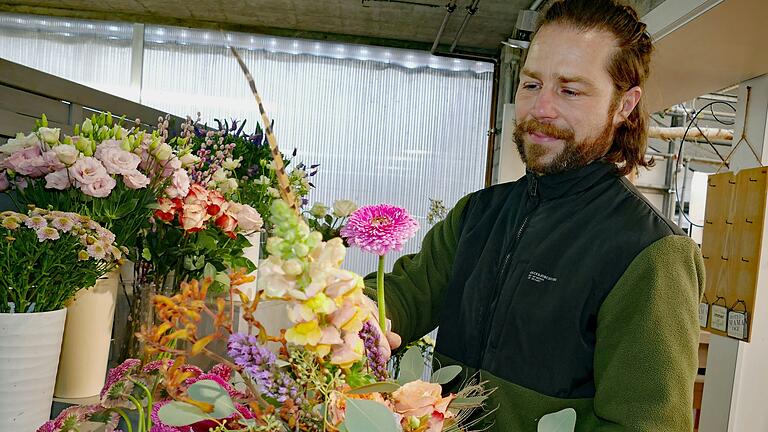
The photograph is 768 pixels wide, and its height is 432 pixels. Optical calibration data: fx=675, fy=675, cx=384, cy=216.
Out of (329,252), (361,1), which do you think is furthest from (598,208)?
(361,1)

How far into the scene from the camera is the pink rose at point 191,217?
1.17m

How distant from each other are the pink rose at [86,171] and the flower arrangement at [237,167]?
1.15ft

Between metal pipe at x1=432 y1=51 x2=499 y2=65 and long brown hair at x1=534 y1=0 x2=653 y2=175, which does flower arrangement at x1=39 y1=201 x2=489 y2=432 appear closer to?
long brown hair at x1=534 y1=0 x2=653 y2=175

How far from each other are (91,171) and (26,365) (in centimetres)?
30

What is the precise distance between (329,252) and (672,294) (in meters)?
0.81

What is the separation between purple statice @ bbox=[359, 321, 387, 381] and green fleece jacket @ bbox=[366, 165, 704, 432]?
0.53 metres

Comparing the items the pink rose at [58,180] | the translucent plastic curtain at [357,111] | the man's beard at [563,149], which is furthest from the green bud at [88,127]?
the translucent plastic curtain at [357,111]

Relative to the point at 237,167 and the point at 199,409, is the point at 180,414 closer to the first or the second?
the point at 199,409

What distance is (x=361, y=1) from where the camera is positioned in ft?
18.9

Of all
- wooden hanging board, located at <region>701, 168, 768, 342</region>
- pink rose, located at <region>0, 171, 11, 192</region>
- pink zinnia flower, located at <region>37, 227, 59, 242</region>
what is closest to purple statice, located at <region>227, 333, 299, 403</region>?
pink zinnia flower, located at <region>37, 227, 59, 242</region>

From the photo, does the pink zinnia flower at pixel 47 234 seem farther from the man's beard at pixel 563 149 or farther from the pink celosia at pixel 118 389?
the man's beard at pixel 563 149

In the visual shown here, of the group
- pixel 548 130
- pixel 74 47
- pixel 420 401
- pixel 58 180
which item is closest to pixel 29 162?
pixel 58 180

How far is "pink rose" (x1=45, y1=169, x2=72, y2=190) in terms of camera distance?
1016mm

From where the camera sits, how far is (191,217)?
46.4 inches
